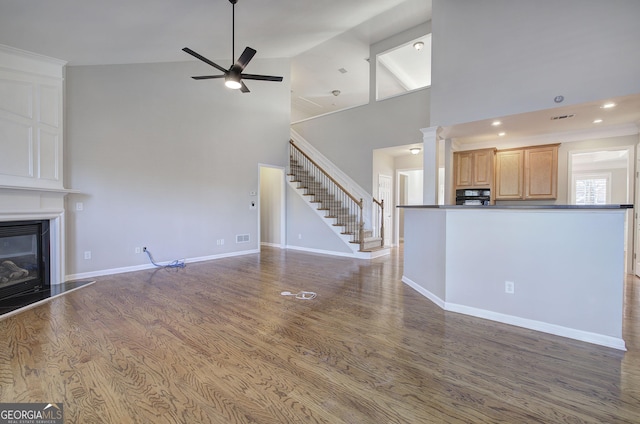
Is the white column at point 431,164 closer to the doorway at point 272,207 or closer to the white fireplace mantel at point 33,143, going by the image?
the doorway at point 272,207

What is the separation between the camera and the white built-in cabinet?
3355 millimetres

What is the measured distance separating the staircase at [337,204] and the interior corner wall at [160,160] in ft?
3.56

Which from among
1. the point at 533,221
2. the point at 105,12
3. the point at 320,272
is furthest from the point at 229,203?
the point at 533,221

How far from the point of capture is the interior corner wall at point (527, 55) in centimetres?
315

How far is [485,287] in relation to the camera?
3008 millimetres

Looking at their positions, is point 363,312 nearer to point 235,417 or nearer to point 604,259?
point 235,417

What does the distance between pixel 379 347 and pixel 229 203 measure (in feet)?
16.4

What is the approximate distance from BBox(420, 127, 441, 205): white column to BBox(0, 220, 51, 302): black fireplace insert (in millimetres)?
5764

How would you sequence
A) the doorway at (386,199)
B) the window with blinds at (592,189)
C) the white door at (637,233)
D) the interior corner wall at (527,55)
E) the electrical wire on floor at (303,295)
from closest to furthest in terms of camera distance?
the interior corner wall at (527,55), the electrical wire on floor at (303,295), the white door at (637,233), the doorway at (386,199), the window with blinds at (592,189)

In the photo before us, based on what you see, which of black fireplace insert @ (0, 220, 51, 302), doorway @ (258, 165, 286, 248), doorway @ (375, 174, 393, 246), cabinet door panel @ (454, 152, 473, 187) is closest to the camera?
black fireplace insert @ (0, 220, 51, 302)

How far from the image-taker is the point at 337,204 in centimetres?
746

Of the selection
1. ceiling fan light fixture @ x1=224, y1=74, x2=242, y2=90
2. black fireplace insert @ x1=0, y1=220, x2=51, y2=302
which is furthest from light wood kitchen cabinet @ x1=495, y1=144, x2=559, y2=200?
black fireplace insert @ x1=0, y1=220, x2=51, y2=302

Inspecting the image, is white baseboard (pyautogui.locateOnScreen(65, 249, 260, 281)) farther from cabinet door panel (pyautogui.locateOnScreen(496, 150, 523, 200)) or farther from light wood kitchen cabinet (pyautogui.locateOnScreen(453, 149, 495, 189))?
cabinet door panel (pyautogui.locateOnScreen(496, 150, 523, 200))

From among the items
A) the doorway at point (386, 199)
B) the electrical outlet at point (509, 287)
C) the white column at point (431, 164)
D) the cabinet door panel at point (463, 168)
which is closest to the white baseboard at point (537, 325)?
the electrical outlet at point (509, 287)
